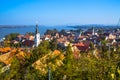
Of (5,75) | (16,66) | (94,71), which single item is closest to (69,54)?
(16,66)

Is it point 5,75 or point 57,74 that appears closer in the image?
point 57,74

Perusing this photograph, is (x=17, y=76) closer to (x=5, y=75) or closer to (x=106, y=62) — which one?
(x=5, y=75)

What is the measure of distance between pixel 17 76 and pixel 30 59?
18.8 ft

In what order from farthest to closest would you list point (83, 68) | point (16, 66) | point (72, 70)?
point (16, 66)
point (72, 70)
point (83, 68)

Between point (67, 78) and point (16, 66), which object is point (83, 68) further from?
point (16, 66)

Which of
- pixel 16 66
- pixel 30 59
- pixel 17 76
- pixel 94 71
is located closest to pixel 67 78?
pixel 94 71

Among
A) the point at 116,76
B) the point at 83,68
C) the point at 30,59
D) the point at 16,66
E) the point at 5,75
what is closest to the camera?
the point at 116,76

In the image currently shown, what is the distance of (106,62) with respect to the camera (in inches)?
523

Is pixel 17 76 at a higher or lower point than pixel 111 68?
lower

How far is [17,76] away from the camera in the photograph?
1714 centimetres

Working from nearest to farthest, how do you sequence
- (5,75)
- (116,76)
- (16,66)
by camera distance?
(116,76), (5,75), (16,66)

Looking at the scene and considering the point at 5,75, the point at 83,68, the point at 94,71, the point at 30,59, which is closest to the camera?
the point at 94,71

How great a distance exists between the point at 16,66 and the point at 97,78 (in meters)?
8.04

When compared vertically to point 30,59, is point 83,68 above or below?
above
